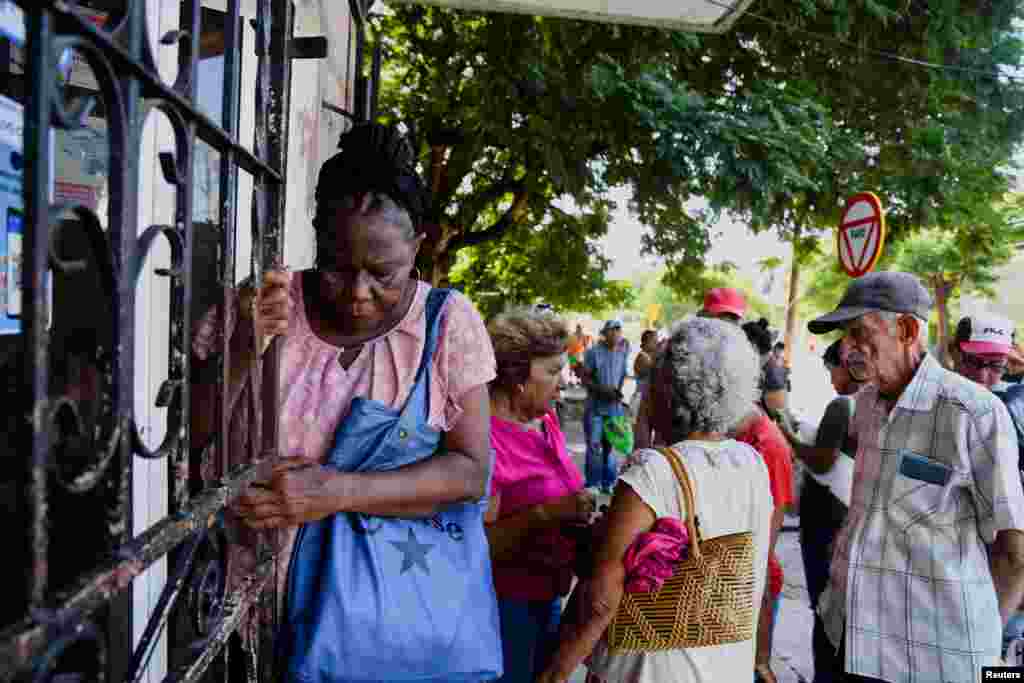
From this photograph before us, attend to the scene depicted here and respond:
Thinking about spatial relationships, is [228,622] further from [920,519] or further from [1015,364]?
[1015,364]

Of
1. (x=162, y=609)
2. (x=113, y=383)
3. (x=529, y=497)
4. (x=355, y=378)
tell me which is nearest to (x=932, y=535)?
(x=529, y=497)

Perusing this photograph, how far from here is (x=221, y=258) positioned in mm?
1249

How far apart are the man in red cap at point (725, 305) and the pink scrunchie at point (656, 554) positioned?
2899 millimetres

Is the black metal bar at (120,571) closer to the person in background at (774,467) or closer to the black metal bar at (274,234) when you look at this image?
the black metal bar at (274,234)

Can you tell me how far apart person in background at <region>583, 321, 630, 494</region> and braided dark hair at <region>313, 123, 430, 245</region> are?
7.10m

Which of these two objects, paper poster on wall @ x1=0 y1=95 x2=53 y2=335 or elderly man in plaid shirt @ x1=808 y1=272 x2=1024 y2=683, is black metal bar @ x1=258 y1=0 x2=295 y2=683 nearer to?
paper poster on wall @ x1=0 y1=95 x2=53 y2=335

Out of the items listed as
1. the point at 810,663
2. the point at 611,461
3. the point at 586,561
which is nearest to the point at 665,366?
the point at 586,561

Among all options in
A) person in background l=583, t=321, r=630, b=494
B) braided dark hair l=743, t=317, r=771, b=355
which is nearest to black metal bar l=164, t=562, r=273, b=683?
braided dark hair l=743, t=317, r=771, b=355

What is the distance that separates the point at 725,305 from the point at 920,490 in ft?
7.78

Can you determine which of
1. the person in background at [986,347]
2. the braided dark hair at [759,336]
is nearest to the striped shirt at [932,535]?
the person in background at [986,347]

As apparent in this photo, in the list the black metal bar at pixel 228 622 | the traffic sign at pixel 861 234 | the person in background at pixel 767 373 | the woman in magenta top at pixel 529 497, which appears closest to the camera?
the black metal bar at pixel 228 622

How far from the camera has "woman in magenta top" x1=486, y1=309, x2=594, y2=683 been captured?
2.49 meters

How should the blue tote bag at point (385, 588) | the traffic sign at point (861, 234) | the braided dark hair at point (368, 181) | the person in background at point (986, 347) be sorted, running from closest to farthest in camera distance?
the blue tote bag at point (385, 588) < the braided dark hair at point (368, 181) < the person in background at point (986, 347) < the traffic sign at point (861, 234)

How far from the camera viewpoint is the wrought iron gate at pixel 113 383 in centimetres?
70
